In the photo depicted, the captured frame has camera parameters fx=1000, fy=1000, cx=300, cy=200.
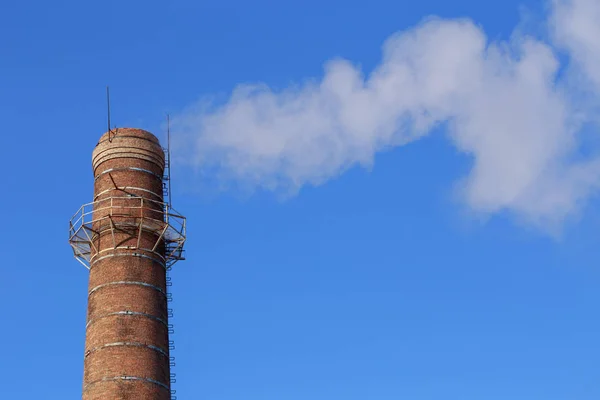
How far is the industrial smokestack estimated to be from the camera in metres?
42.3

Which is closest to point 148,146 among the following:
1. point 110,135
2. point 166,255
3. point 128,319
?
point 110,135

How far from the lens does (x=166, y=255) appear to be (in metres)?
47.1

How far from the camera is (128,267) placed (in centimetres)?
4466

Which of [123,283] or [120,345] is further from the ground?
[123,283]

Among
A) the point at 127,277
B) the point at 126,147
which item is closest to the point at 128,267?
the point at 127,277

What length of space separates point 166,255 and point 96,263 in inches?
135

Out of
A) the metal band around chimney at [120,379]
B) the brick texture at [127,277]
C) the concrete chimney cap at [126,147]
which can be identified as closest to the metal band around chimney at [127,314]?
the brick texture at [127,277]

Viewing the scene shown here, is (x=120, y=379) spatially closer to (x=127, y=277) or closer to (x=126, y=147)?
(x=127, y=277)

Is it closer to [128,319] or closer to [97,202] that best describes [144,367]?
[128,319]

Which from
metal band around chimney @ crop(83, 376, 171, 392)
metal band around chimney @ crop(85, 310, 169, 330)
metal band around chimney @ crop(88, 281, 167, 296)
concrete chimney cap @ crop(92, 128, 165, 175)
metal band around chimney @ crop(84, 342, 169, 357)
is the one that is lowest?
metal band around chimney @ crop(83, 376, 171, 392)

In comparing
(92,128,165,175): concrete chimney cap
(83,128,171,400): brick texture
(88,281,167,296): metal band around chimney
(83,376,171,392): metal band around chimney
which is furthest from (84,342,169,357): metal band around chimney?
(92,128,165,175): concrete chimney cap

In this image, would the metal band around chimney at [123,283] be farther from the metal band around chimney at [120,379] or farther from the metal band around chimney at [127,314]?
the metal band around chimney at [120,379]

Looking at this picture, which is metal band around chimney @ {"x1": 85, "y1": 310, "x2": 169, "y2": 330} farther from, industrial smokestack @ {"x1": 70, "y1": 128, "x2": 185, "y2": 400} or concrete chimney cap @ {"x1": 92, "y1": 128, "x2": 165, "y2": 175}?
concrete chimney cap @ {"x1": 92, "y1": 128, "x2": 165, "y2": 175}

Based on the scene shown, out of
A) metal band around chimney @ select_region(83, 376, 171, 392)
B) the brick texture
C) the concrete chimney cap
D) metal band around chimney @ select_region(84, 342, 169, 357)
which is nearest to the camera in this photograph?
metal band around chimney @ select_region(83, 376, 171, 392)
